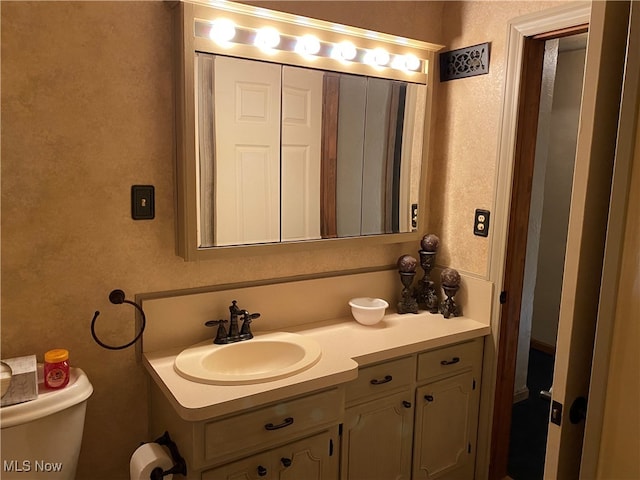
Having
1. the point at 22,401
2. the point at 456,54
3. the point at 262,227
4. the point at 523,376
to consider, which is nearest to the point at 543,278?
the point at 523,376

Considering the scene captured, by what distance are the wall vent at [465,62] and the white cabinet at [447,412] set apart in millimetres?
1194

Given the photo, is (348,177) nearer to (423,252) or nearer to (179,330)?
(423,252)

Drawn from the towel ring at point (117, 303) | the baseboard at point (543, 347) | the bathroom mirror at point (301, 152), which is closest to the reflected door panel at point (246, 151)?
the bathroom mirror at point (301, 152)

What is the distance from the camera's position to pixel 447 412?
206cm

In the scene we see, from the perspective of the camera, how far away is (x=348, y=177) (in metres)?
2.06

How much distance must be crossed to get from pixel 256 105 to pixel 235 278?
0.66 meters

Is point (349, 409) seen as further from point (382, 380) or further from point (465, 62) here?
point (465, 62)

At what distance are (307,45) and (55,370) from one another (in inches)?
55.5

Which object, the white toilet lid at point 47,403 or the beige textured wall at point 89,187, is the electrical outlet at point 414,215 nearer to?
the beige textured wall at point 89,187

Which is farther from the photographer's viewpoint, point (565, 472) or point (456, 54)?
point (456, 54)

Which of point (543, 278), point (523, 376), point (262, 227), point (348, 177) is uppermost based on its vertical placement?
point (348, 177)

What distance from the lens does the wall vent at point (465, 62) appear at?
2.06 m

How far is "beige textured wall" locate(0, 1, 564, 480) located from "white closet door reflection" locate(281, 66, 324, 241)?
0.23 meters

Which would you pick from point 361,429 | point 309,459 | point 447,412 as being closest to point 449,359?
point 447,412
